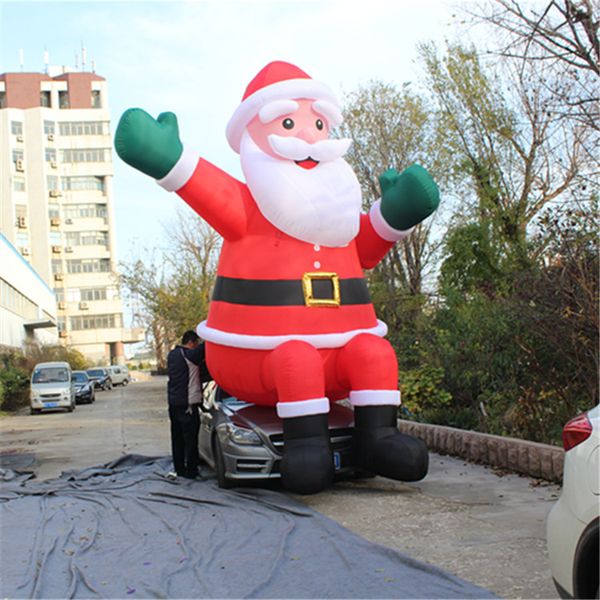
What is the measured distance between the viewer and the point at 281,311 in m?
7.95

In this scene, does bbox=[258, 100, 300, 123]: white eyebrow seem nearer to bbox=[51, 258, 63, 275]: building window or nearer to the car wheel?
the car wheel

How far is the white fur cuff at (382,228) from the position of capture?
344 inches

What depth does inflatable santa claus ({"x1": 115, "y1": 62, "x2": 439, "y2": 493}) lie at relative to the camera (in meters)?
7.61

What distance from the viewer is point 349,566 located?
565 centimetres

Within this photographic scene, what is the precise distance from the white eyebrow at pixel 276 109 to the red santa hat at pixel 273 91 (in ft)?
Answer: 0.37

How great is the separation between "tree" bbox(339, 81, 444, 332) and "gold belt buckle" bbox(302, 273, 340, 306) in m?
14.6

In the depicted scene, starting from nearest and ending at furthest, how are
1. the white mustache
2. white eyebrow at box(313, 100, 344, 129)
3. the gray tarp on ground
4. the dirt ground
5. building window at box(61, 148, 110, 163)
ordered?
the gray tarp on ground → the dirt ground → the white mustache → white eyebrow at box(313, 100, 344, 129) → building window at box(61, 148, 110, 163)

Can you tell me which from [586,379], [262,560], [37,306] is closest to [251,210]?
[262,560]

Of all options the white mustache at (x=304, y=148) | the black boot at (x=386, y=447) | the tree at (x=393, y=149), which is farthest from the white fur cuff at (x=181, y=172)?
the tree at (x=393, y=149)

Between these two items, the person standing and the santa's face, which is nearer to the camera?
the santa's face

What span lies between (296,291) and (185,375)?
2189 millimetres

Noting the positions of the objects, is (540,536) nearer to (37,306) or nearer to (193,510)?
(193,510)

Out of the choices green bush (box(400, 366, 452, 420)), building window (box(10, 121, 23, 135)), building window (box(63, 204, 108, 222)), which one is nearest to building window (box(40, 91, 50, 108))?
building window (box(10, 121, 23, 135))

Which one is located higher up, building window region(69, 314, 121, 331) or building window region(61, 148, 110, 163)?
building window region(61, 148, 110, 163)
